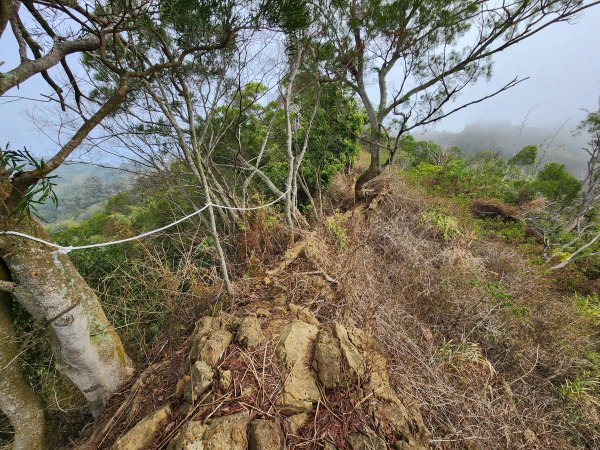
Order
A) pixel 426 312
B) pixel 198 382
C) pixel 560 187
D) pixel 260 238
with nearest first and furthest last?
pixel 198 382 → pixel 426 312 → pixel 260 238 → pixel 560 187

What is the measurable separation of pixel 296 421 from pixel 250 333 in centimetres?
60

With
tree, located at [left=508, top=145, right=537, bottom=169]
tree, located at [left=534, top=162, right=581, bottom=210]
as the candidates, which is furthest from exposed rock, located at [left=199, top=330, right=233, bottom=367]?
tree, located at [left=508, top=145, right=537, bottom=169]

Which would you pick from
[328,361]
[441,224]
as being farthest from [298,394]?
[441,224]

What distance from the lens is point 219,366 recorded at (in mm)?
1599

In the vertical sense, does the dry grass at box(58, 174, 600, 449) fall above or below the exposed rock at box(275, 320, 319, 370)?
below

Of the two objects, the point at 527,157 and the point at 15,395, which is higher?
the point at 15,395

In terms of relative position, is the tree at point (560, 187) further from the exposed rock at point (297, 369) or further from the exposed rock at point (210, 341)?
the exposed rock at point (210, 341)

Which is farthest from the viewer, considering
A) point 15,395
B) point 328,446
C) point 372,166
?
point 372,166

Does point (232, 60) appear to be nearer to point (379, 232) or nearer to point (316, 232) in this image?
Result: point (316, 232)

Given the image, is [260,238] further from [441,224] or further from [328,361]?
[441,224]

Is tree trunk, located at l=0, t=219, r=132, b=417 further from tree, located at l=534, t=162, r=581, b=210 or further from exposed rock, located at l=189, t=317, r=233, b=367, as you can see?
tree, located at l=534, t=162, r=581, b=210

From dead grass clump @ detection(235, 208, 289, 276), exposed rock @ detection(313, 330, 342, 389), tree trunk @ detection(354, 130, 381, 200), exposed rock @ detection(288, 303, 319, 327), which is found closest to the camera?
exposed rock @ detection(313, 330, 342, 389)

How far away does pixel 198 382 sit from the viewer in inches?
58.1

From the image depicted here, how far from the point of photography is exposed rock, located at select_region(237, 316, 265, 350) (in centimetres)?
175
